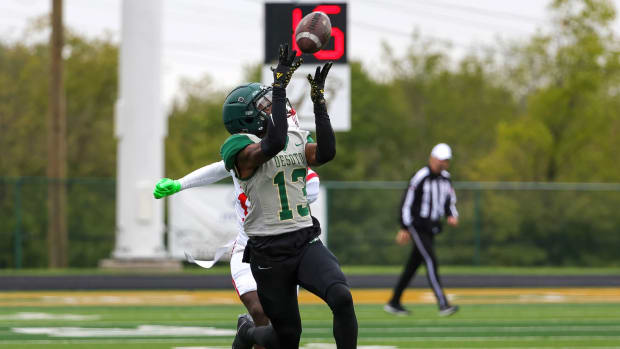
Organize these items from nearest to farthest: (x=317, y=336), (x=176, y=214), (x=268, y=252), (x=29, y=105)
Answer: (x=268, y=252), (x=317, y=336), (x=176, y=214), (x=29, y=105)

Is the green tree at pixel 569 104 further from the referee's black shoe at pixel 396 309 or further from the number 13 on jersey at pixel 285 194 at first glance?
the number 13 on jersey at pixel 285 194

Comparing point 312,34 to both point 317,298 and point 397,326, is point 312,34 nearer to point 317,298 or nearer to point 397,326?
point 397,326

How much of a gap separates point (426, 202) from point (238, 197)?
561 cm

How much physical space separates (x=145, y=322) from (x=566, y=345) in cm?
441

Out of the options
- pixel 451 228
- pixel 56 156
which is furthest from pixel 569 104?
pixel 56 156

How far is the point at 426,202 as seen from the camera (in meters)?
12.2

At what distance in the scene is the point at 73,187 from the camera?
22.7 meters

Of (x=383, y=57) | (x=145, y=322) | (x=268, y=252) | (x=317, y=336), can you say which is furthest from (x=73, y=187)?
(x=383, y=57)

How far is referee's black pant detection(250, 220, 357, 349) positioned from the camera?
5.86 meters

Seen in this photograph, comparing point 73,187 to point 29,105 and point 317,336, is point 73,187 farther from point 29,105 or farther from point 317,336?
point 29,105

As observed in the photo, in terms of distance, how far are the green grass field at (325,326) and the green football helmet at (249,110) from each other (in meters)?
2.87

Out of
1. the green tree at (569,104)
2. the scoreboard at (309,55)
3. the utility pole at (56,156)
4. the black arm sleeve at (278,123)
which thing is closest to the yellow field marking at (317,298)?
the scoreboard at (309,55)

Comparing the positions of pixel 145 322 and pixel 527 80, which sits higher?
pixel 527 80

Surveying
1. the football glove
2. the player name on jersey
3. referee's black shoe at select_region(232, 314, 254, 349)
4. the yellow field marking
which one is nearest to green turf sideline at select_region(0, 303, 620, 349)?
the yellow field marking
